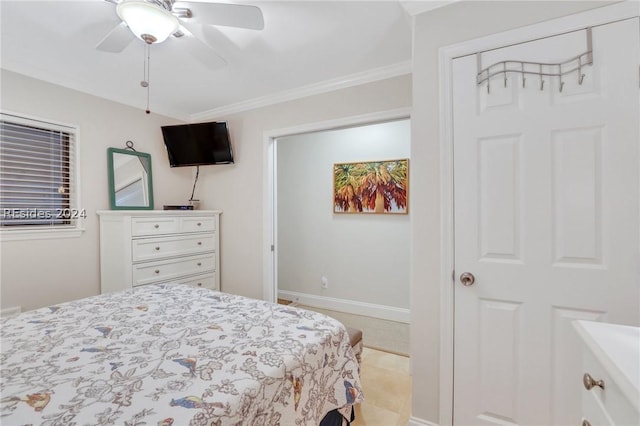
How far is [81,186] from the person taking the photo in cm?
275

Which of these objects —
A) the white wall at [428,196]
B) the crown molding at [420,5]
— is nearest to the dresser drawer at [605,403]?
the white wall at [428,196]

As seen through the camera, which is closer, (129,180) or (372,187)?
(129,180)

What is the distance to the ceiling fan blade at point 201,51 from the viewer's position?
176cm

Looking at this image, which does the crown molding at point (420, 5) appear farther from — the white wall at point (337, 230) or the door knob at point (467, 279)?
the white wall at point (337, 230)

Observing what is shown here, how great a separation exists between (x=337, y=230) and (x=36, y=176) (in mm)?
2974

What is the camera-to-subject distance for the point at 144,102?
10.5 feet

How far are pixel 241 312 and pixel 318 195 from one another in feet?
8.48

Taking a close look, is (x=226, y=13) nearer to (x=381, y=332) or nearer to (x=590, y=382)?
(x=590, y=382)

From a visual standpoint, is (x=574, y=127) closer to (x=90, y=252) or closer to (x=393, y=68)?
(x=393, y=68)

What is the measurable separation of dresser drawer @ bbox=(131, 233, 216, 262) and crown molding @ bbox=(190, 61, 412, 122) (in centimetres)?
144

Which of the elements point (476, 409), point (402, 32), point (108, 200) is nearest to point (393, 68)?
point (402, 32)

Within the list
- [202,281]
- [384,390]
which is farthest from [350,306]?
[202,281]

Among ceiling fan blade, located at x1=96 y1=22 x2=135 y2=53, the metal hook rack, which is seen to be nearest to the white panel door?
the metal hook rack

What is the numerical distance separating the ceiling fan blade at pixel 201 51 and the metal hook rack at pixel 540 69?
Result: 148 centimetres
